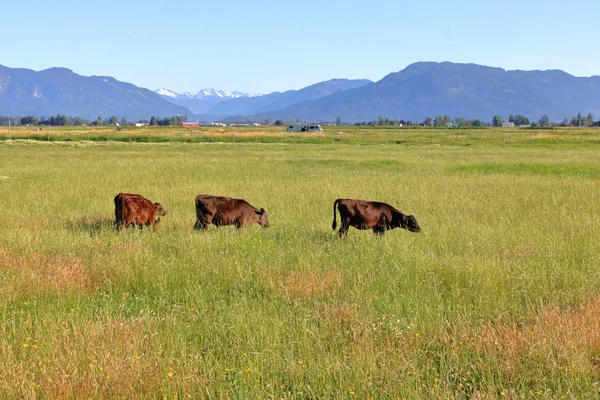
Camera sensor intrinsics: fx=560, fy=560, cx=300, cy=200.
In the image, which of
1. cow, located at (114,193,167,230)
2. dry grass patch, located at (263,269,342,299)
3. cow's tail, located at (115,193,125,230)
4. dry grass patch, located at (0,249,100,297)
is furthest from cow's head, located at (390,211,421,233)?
dry grass patch, located at (0,249,100,297)

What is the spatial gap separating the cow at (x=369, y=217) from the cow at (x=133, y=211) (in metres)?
4.36

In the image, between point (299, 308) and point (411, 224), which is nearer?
point (299, 308)

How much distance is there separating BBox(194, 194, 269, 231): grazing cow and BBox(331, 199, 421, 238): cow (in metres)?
2.05

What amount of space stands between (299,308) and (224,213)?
571 cm

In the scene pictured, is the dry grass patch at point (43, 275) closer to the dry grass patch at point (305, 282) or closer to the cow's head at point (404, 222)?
the dry grass patch at point (305, 282)

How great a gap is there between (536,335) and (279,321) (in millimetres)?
2978

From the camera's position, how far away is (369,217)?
1220 centimetres

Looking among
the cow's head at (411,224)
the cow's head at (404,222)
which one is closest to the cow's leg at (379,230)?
the cow's head at (404,222)

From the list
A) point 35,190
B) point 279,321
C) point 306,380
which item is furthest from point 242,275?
point 35,190

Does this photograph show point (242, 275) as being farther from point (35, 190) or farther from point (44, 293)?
point (35, 190)

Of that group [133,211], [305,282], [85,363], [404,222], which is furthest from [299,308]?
[133,211]

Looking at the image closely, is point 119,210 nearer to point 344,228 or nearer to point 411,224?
point 344,228

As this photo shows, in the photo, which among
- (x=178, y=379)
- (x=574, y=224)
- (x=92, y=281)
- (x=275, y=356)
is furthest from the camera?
(x=574, y=224)

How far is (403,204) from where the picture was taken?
1833 cm
